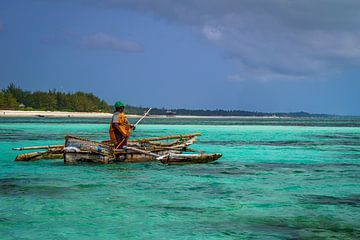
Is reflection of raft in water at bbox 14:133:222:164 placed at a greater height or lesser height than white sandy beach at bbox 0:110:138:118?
lesser

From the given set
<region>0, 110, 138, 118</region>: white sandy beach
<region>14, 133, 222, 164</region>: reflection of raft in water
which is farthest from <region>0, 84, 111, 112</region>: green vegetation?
<region>14, 133, 222, 164</region>: reflection of raft in water

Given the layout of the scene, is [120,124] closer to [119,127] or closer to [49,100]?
[119,127]

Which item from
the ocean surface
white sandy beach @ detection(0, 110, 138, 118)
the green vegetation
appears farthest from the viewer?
the green vegetation

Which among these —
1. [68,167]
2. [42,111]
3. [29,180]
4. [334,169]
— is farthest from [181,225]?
[42,111]

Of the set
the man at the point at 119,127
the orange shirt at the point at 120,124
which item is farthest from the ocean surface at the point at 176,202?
the orange shirt at the point at 120,124

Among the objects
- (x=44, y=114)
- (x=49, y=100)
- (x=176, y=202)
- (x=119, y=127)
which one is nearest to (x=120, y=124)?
(x=119, y=127)

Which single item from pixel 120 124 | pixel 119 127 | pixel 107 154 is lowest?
pixel 107 154

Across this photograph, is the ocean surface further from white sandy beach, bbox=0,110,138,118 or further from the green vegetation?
the green vegetation

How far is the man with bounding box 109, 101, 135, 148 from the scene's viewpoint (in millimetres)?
19031

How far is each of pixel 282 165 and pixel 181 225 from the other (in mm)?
11966

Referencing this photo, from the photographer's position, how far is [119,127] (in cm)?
1923

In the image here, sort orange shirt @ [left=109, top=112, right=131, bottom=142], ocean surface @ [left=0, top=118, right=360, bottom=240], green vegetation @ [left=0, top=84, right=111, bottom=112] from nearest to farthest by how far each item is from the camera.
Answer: ocean surface @ [left=0, top=118, right=360, bottom=240], orange shirt @ [left=109, top=112, right=131, bottom=142], green vegetation @ [left=0, top=84, right=111, bottom=112]

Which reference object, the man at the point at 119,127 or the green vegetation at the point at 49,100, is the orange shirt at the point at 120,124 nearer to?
the man at the point at 119,127

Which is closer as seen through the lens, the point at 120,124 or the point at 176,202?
the point at 176,202
